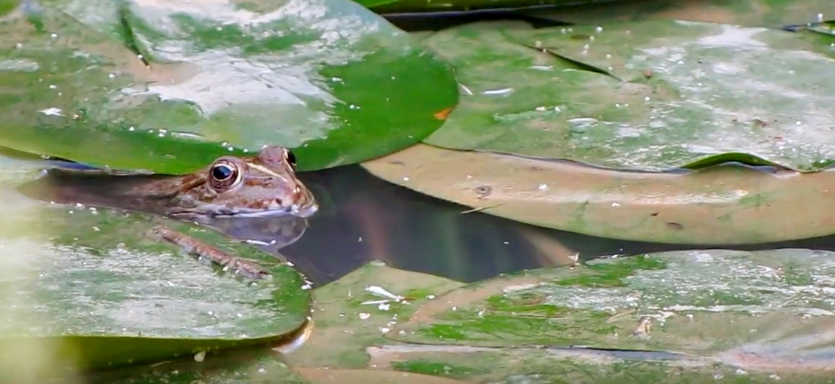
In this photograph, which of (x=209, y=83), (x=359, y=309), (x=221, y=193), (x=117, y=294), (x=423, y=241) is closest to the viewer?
(x=117, y=294)

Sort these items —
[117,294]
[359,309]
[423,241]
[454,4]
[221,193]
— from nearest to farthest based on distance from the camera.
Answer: [117,294]
[359,309]
[423,241]
[221,193]
[454,4]

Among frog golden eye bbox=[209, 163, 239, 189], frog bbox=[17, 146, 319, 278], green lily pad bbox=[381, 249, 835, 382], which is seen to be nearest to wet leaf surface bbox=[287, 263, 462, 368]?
green lily pad bbox=[381, 249, 835, 382]

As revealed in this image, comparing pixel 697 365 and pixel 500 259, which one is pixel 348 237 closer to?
pixel 500 259

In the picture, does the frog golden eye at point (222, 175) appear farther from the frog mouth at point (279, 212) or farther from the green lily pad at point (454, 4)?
the green lily pad at point (454, 4)

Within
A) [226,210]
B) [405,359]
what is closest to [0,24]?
[226,210]

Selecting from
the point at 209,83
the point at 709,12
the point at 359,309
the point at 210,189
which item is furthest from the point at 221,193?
the point at 709,12

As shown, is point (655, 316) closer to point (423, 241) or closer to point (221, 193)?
point (423, 241)
